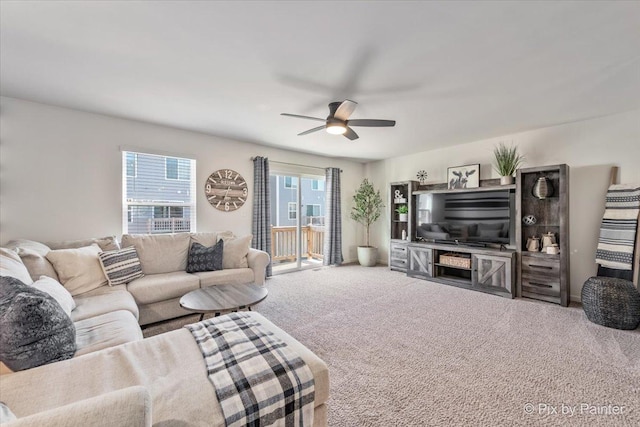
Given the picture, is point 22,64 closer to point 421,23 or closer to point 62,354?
point 62,354

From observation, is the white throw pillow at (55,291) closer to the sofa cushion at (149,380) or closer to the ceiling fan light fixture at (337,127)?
the sofa cushion at (149,380)

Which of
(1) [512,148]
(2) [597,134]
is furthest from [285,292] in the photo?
(2) [597,134]

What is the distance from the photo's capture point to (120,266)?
2756mm

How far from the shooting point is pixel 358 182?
253 inches

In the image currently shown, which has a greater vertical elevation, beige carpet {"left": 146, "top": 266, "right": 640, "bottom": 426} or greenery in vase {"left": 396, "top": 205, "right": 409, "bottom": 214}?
greenery in vase {"left": 396, "top": 205, "right": 409, "bottom": 214}

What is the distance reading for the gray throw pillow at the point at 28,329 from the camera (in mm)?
1176

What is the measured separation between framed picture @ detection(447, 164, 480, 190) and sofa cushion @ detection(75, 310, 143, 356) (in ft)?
15.8

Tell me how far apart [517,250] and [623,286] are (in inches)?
43.7

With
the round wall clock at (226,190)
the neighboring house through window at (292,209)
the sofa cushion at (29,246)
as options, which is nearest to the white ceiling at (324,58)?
the round wall clock at (226,190)

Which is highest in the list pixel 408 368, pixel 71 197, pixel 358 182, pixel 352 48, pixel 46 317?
pixel 352 48

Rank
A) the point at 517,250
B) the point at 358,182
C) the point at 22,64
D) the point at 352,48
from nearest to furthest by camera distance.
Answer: the point at 352,48 → the point at 22,64 → the point at 517,250 → the point at 358,182

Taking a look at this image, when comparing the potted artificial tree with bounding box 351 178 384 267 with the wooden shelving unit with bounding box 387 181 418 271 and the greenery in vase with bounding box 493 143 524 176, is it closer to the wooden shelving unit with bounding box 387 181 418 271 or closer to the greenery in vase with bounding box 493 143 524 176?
the wooden shelving unit with bounding box 387 181 418 271

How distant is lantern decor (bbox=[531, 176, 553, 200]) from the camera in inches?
139

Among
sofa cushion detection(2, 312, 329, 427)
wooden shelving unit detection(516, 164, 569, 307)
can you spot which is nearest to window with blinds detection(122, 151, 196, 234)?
sofa cushion detection(2, 312, 329, 427)
